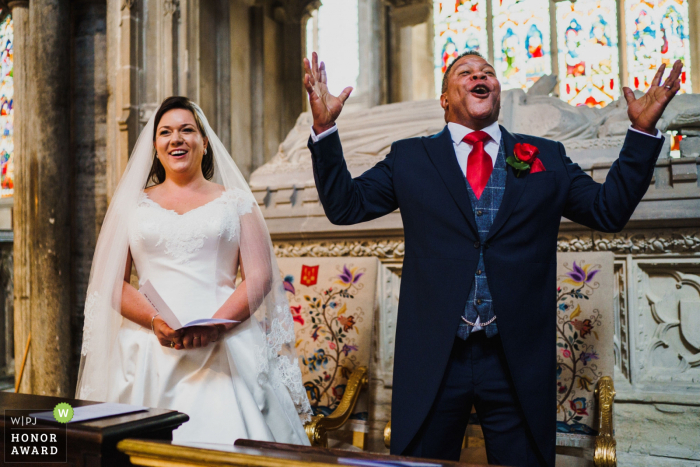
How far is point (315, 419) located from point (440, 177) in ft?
3.57

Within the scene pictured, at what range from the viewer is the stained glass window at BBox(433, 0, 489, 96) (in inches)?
265

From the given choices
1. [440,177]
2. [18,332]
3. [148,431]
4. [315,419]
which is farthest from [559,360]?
[18,332]

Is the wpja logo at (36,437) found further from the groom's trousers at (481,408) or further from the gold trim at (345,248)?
the gold trim at (345,248)

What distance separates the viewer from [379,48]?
5527 millimetres

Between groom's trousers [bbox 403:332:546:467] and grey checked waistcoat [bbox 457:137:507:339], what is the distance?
4cm

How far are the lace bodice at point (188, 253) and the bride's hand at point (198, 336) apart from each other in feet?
0.40

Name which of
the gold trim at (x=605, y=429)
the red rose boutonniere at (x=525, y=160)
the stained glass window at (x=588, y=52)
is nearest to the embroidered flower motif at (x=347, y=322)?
the gold trim at (x=605, y=429)

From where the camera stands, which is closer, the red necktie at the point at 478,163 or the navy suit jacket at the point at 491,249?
the navy suit jacket at the point at 491,249

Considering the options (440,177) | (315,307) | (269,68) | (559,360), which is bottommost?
(559,360)

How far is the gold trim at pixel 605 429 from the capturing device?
1.78 metres

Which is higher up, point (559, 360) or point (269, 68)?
point (269, 68)

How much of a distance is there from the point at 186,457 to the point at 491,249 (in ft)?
2.87

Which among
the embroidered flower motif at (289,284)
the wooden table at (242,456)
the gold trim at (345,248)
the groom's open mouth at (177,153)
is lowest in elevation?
the wooden table at (242,456)

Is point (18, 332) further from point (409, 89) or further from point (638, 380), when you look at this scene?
point (409, 89)
